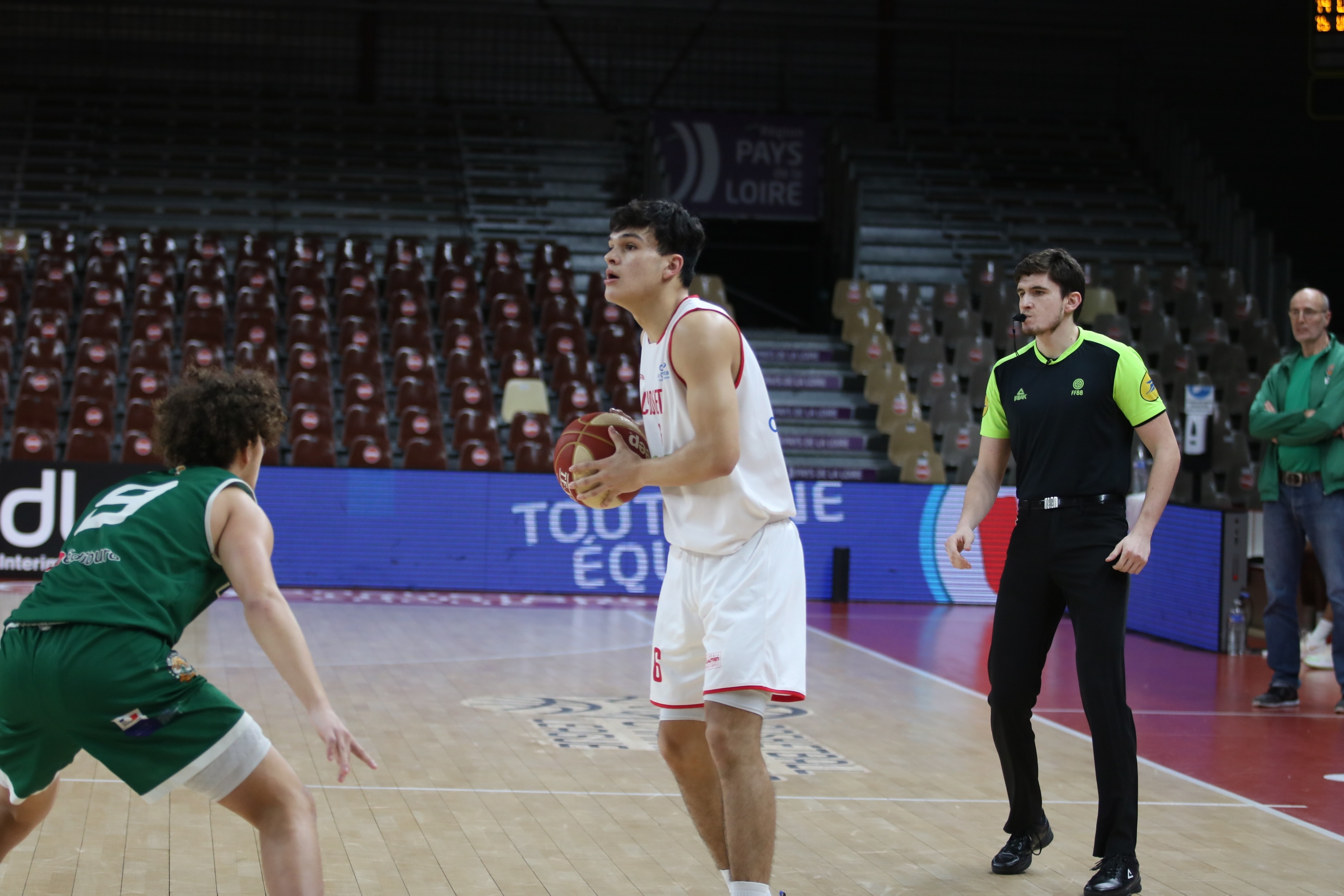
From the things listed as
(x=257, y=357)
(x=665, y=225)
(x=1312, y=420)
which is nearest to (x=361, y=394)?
(x=257, y=357)

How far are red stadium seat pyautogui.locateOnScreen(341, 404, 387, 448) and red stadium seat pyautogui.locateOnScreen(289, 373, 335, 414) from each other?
0.31 metres

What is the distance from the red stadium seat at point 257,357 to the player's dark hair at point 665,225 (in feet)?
33.5

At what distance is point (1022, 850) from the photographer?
452 cm

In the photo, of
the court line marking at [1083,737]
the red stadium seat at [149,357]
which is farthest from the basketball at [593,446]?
the red stadium seat at [149,357]

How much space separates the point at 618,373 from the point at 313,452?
3.31m

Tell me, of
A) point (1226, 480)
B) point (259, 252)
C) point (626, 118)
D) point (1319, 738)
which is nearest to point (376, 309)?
point (259, 252)

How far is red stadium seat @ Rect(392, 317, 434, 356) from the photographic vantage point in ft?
49.4

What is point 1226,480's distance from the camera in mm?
14930

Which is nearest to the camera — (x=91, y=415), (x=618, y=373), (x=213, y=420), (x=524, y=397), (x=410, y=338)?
(x=213, y=420)

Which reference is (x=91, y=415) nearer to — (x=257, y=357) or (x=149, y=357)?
(x=149, y=357)

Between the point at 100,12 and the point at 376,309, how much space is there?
736 cm

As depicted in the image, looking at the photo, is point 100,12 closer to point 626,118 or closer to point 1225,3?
point 626,118

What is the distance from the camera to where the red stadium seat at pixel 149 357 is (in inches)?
555

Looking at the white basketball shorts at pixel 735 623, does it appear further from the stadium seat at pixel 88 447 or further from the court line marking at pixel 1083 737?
the stadium seat at pixel 88 447
